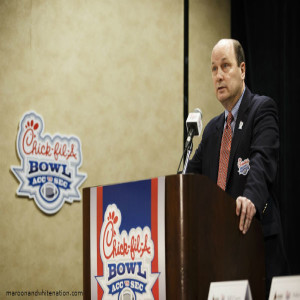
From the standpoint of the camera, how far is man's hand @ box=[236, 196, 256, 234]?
Result: 1.86m

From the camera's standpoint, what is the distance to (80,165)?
389 centimetres

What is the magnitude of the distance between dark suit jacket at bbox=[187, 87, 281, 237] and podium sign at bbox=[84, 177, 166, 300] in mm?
410

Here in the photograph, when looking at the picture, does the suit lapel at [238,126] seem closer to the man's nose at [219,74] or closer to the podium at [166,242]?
the man's nose at [219,74]

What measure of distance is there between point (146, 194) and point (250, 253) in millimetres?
438

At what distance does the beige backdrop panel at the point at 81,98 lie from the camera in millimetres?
3611

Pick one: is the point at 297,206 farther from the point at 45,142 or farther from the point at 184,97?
the point at 45,142

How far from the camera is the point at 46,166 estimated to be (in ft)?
12.3

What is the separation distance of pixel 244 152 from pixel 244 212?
0.45m

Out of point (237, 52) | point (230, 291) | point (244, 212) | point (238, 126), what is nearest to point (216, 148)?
point (238, 126)

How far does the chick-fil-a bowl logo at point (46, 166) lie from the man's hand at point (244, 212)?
6.77 ft

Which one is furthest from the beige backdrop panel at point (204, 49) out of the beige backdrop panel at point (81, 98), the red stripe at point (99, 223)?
the red stripe at point (99, 223)

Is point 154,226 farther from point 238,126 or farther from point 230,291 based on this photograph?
point 238,126

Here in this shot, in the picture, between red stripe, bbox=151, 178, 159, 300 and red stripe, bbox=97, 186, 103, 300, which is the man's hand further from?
red stripe, bbox=97, 186, 103, 300

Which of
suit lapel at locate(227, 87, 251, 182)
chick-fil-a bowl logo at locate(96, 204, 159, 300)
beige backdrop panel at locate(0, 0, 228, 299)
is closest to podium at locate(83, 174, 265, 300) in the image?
chick-fil-a bowl logo at locate(96, 204, 159, 300)
